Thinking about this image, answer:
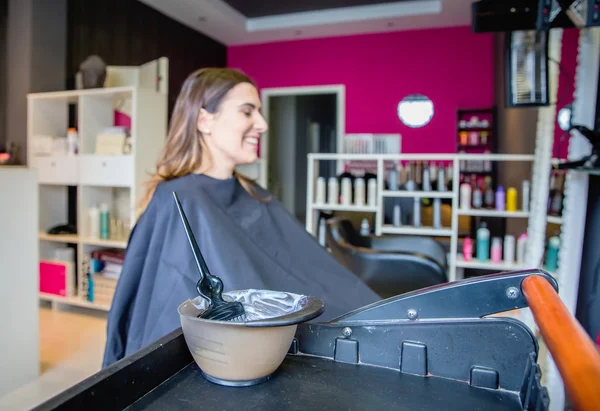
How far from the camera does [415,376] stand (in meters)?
0.69

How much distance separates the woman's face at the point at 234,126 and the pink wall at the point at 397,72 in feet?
15.6

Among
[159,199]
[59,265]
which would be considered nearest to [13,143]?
[59,265]

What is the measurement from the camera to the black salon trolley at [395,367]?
61 cm

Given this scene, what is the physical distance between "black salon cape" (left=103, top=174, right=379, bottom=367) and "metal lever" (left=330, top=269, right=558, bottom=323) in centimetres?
53

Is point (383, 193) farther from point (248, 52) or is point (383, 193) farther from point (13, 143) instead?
point (248, 52)

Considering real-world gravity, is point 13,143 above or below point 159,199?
above

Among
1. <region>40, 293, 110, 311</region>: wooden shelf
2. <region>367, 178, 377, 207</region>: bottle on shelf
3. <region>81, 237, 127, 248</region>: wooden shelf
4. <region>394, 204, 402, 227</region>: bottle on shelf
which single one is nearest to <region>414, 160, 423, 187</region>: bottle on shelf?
<region>394, 204, 402, 227</region>: bottle on shelf

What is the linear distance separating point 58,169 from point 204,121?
2.83 meters

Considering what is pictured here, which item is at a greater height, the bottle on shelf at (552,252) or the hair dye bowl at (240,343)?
the hair dye bowl at (240,343)

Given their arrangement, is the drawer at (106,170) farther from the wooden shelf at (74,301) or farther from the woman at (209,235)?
the woman at (209,235)

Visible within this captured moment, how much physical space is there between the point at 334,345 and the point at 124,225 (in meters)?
3.58

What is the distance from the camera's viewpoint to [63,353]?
306 centimetres

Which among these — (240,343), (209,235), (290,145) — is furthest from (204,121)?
(290,145)

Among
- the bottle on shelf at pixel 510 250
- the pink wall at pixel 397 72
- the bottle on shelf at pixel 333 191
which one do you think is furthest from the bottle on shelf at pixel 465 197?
the pink wall at pixel 397 72
